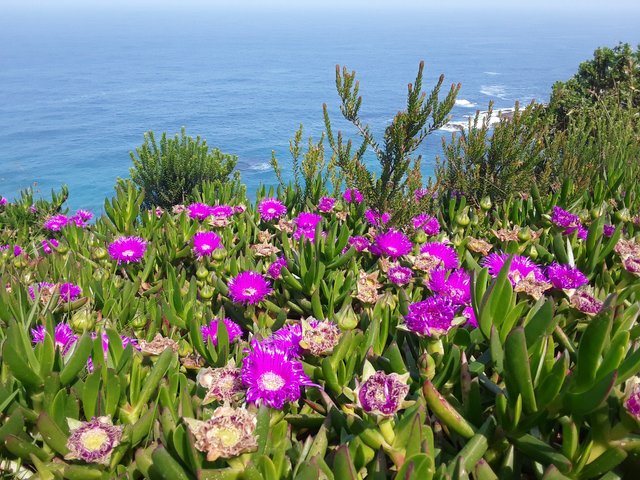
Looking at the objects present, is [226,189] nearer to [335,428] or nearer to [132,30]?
[335,428]

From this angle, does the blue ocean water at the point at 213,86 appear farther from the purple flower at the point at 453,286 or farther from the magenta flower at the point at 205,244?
the purple flower at the point at 453,286

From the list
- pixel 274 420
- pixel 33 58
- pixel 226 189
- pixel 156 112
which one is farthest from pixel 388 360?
pixel 33 58

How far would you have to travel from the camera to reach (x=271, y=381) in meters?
1.12

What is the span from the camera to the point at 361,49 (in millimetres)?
77875

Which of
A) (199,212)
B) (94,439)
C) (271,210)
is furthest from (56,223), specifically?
(94,439)

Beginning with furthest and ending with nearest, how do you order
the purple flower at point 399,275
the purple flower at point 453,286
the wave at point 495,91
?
the wave at point 495,91
the purple flower at point 399,275
the purple flower at point 453,286

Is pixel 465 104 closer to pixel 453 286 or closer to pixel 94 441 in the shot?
pixel 453 286

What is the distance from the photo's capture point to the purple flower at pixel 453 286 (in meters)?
1.45

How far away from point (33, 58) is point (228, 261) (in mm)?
77229

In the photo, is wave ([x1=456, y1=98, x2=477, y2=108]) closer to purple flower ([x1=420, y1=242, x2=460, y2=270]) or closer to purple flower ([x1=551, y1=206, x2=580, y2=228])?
purple flower ([x1=551, y1=206, x2=580, y2=228])

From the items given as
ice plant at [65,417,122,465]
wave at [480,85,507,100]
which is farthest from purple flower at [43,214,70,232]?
wave at [480,85,507,100]

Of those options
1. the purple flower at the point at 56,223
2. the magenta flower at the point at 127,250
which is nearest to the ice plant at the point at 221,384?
the magenta flower at the point at 127,250

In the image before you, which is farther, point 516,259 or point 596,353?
point 516,259

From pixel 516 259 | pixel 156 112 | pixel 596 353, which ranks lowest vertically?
pixel 156 112
